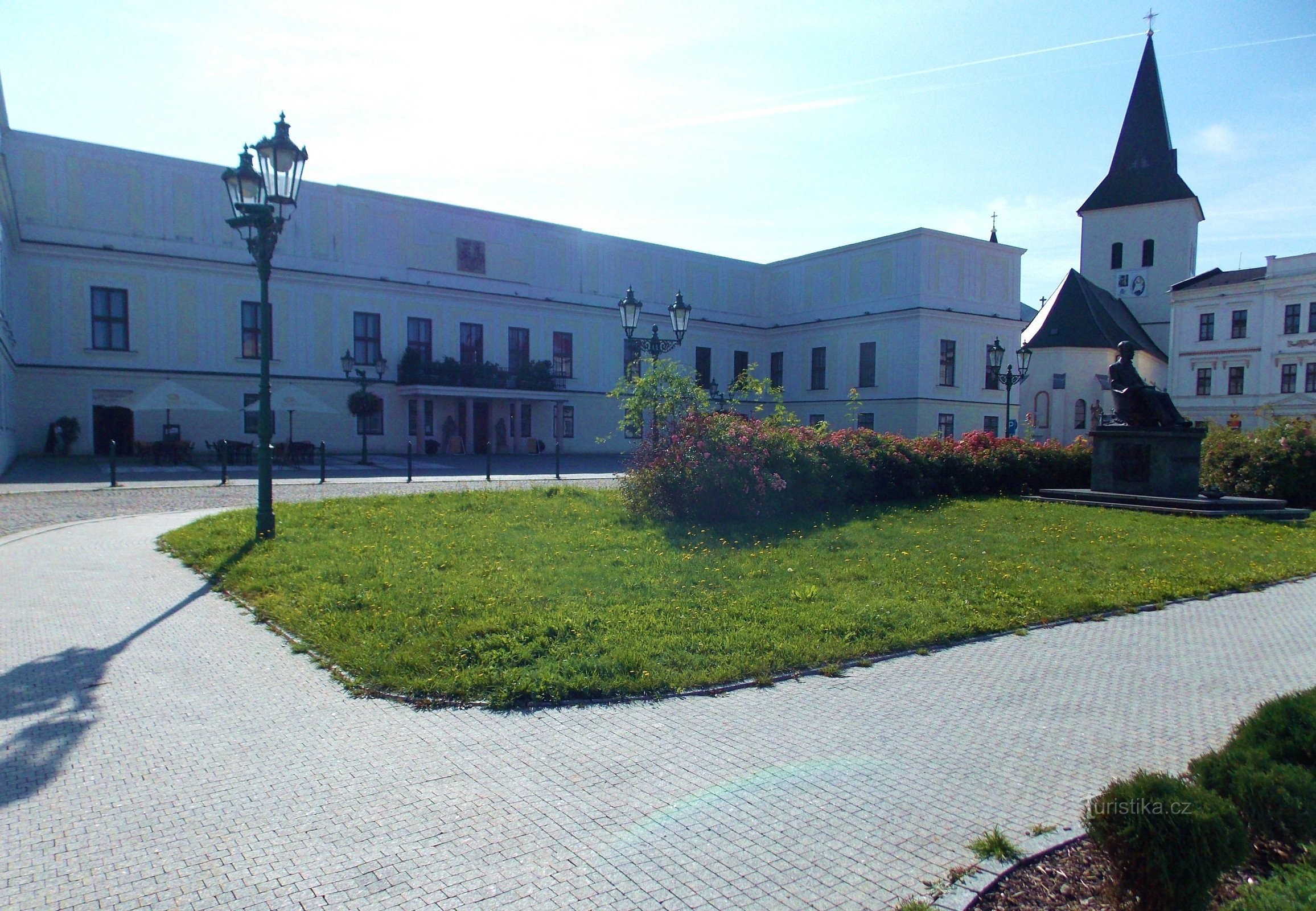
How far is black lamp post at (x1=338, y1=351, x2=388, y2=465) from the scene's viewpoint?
3165cm

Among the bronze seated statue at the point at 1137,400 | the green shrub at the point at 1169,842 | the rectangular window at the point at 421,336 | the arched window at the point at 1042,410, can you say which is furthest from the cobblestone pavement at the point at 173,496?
the arched window at the point at 1042,410

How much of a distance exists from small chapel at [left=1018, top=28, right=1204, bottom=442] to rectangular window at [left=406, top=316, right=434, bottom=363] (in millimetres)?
36757

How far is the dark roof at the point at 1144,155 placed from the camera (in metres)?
59.9

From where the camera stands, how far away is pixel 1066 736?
469 cm

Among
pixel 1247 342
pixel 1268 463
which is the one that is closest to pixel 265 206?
pixel 1268 463

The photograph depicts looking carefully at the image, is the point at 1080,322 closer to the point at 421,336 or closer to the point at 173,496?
the point at 421,336

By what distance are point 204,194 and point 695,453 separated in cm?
3072

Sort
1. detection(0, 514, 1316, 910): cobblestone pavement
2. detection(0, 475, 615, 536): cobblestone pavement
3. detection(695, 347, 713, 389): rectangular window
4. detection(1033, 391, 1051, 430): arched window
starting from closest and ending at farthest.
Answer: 1. detection(0, 514, 1316, 910): cobblestone pavement
2. detection(0, 475, 615, 536): cobblestone pavement
3. detection(695, 347, 713, 389): rectangular window
4. detection(1033, 391, 1051, 430): arched window

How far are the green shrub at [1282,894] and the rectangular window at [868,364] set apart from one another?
4444 cm

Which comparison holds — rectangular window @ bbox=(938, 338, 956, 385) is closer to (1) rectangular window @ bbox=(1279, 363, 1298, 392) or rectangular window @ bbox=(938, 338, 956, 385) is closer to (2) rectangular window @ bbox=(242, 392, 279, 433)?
(1) rectangular window @ bbox=(1279, 363, 1298, 392)

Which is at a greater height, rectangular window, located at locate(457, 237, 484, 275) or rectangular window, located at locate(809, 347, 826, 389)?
rectangular window, located at locate(457, 237, 484, 275)

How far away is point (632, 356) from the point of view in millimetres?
44531

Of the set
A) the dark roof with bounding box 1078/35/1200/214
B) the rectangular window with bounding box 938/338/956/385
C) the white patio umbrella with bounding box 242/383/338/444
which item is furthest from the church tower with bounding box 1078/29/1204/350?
the white patio umbrella with bounding box 242/383/338/444

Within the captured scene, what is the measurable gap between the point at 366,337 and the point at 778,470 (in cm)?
2914
